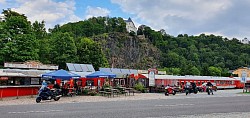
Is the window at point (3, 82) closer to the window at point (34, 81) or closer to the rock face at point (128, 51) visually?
the window at point (34, 81)

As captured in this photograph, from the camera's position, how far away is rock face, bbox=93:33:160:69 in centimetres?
12369

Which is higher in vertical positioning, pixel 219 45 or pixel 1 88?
pixel 219 45

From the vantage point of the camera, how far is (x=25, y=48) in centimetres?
4988

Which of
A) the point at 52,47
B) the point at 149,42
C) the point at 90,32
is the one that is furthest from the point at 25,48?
the point at 149,42

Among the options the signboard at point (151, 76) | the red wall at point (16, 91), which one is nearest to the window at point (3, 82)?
the red wall at point (16, 91)

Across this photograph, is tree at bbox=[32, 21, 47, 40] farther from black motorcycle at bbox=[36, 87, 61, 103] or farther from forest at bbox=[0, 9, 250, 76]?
black motorcycle at bbox=[36, 87, 61, 103]

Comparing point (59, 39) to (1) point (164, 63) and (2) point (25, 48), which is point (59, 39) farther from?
(1) point (164, 63)

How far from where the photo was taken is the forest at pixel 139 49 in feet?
203

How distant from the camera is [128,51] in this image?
132 m

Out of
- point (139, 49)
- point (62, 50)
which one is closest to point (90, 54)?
point (62, 50)

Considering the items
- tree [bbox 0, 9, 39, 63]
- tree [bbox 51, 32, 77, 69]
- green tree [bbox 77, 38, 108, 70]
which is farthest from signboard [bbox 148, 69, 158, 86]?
green tree [bbox 77, 38, 108, 70]

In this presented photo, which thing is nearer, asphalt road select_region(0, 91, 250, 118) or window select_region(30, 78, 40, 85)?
asphalt road select_region(0, 91, 250, 118)

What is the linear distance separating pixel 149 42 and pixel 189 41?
949 inches

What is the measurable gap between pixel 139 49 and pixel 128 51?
6814 mm
